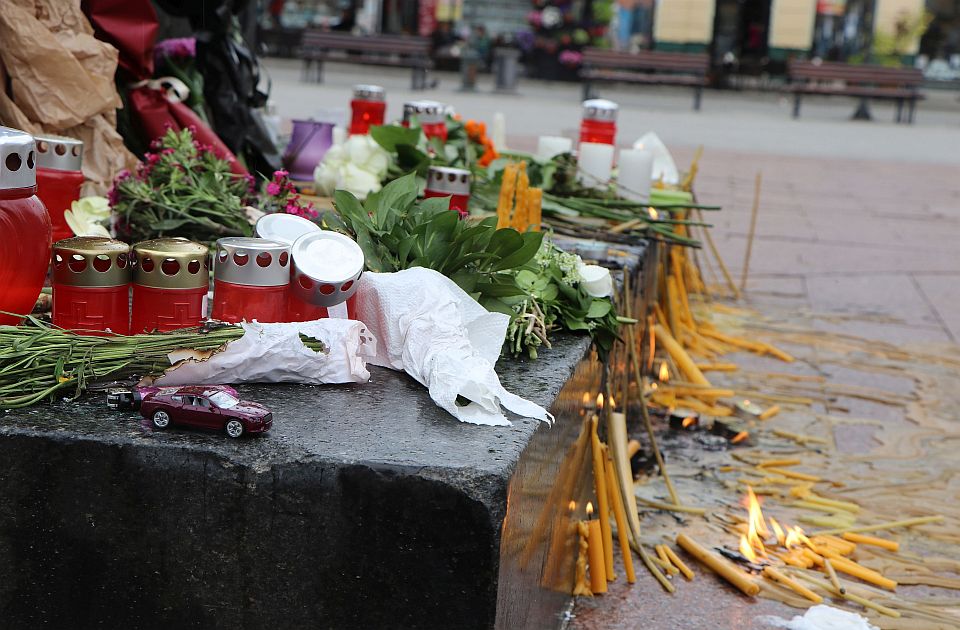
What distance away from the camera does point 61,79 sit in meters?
2.59

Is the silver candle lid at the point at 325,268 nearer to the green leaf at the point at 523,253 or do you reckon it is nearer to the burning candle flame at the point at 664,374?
the green leaf at the point at 523,253

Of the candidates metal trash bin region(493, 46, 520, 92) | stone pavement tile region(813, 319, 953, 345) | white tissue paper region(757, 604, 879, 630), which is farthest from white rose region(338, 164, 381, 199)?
metal trash bin region(493, 46, 520, 92)

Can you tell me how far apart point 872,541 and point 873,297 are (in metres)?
3.07

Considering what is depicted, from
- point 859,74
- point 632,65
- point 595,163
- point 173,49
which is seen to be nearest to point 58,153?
point 173,49

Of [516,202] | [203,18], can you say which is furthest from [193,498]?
[203,18]

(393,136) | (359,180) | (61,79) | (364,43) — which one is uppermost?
(364,43)

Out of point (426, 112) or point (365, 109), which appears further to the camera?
point (365, 109)

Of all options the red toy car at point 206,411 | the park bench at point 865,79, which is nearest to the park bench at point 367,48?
the park bench at point 865,79

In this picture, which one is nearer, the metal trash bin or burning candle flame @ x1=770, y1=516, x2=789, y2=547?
burning candle flame @ x1=770, y1=516, x2=789, y2=547

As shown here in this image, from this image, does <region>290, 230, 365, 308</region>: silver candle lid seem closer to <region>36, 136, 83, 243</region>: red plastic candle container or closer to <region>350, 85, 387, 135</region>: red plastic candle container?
<region>36, 136, 83, 243</region>: red plastic candle container

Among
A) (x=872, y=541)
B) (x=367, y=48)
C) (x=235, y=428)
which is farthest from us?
(x=367, y=48)

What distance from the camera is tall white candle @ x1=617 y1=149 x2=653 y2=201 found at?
3598 mm

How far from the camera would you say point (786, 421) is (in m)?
3.61

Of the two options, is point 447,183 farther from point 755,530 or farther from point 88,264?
point 88,264
